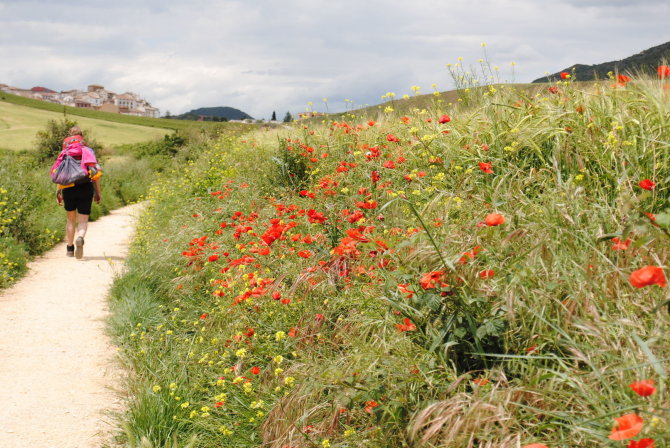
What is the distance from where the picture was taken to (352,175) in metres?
5.89

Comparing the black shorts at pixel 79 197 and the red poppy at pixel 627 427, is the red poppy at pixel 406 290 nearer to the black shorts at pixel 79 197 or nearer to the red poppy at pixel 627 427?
the red poppy at pixel 627 427

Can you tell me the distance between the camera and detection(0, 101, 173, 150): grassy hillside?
3306cm

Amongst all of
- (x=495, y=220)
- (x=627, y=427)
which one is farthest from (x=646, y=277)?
(x=495, y=220)

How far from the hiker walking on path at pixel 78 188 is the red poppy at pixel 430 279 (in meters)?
6.72

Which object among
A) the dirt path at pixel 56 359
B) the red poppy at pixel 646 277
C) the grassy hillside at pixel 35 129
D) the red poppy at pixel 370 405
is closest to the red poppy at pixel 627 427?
the red poppy at pixel 646 277

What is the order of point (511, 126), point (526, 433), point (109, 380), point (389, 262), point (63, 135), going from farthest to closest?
point (63, 135) → point (511, 126) → point (109, 380) → point (389, 262) → point (526, 433)

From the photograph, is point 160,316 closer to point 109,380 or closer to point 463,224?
point 109,380

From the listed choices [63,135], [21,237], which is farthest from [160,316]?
[63,135]

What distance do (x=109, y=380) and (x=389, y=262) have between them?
2.44 meters

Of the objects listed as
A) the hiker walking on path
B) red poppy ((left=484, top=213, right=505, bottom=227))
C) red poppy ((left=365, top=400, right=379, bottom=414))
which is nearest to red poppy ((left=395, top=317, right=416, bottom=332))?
red poppy ((left=365, top=400, right=379, bottom=414))

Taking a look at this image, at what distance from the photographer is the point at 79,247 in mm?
7961

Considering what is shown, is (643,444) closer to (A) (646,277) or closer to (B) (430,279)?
(A) (646,277)

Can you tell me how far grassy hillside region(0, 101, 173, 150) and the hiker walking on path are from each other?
25340 millimetres

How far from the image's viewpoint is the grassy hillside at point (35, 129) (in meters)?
33.1
